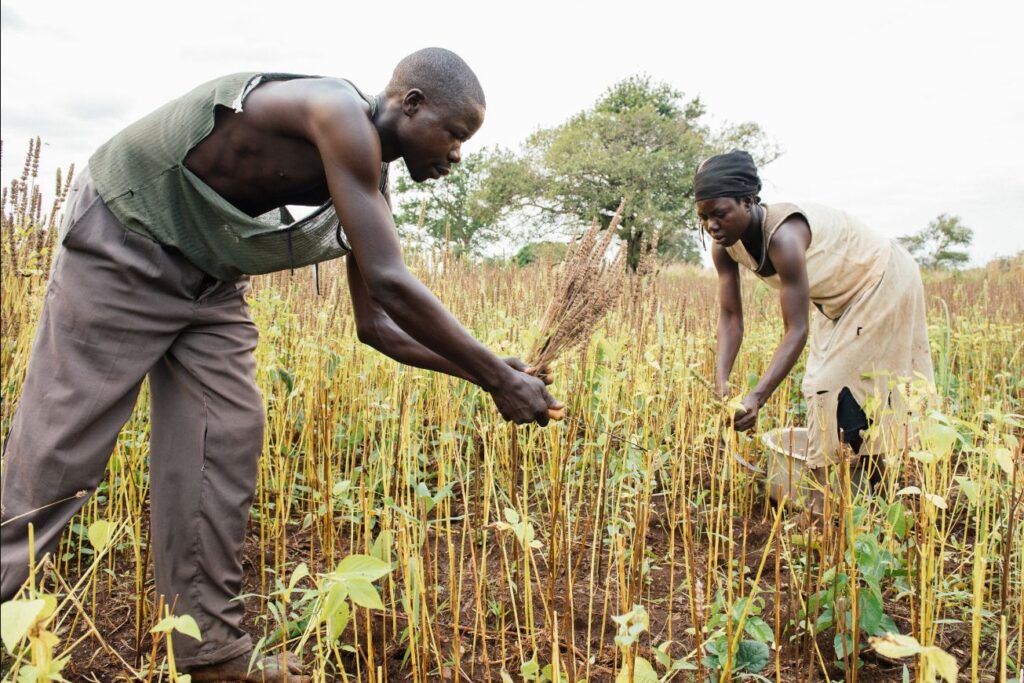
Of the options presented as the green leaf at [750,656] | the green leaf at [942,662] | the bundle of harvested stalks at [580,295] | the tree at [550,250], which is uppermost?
the tree at [550,250]

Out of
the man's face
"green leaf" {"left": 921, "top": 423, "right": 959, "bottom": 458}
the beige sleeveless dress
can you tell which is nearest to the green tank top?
the man's face

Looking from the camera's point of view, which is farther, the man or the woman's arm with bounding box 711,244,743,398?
the woman's arm with bounding box 711,244,743,398

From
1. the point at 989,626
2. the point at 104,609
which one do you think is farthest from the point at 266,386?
the point at 989,626

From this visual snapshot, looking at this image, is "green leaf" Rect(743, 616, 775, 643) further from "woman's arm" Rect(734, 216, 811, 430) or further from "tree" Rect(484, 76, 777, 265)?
"tree" Rect(484, 76, 777, 265)

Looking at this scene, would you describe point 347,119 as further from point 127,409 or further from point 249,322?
point 127,409

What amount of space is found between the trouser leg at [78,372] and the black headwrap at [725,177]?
1.60 metres

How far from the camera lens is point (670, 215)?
19.5 m

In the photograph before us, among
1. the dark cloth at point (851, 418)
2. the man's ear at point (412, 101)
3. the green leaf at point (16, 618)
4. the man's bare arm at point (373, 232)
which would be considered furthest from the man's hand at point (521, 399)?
the dark cloth at point (851, 418)

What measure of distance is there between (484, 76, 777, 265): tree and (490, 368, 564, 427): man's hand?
16835mm

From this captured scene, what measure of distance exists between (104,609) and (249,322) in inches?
35.5

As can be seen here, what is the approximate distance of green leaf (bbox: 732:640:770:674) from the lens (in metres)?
1.44

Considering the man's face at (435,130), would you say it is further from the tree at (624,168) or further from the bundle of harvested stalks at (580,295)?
the tree at (624,168)

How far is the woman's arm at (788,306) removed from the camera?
213 centimetres

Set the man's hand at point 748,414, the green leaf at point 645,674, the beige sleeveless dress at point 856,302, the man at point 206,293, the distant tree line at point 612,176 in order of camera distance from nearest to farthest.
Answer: the green leaf at point 645,674 < the man at point 206,293 < the man's hand at point 748,414 < the beige sleeveless dress at point 856,302 < the distant tree line at point 612,176
